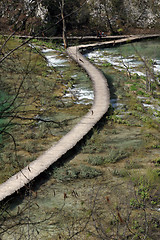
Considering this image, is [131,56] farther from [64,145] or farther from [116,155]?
[64,145]

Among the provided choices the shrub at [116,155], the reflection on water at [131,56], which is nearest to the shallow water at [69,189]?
the reflection on water at [131,56]

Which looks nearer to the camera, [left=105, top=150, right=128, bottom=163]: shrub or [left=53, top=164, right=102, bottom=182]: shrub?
[left=53, top=164, right=102, bottom=182]: shrub

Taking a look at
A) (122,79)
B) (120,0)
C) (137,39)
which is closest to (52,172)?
(122,79)

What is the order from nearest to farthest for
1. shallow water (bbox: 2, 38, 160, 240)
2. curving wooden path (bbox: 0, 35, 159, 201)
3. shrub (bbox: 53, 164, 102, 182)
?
shallow water (bbox: 2, 38, 160, 240) < curving wooden path (bbox: 0, 35, 159, 201) < shrub (bbox: 53, 164, 102, 182)

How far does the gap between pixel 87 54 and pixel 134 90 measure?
28.1ft

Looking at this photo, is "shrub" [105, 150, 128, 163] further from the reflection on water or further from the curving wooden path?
the reflection on water

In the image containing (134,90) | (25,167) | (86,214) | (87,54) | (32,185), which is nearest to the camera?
(86,214)

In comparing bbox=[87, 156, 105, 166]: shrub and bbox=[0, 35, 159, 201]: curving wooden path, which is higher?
bbox=[0, 35, 159, 201]: curving wooden path

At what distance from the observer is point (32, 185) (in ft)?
22.7

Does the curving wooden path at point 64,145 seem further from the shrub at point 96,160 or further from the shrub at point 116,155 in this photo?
the shrub at point 116,155

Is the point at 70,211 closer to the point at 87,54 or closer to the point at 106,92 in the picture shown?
the point at 106,92

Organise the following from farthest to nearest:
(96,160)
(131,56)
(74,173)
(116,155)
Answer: (131,56) < (116,155) < (96,160) < (74,173)

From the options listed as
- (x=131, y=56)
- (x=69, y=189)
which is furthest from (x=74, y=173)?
(x=131, y=56)

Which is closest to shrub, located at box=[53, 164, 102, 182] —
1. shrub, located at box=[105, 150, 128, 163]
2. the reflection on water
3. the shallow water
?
the shallow water
